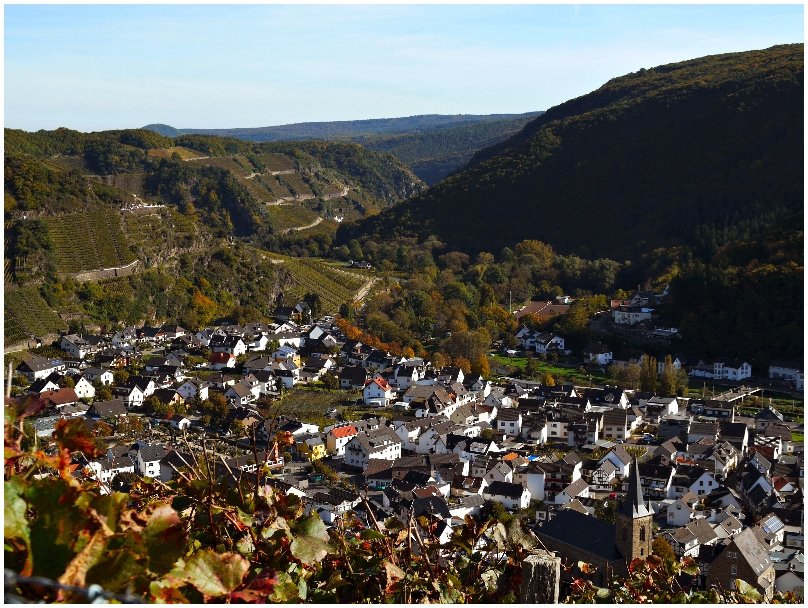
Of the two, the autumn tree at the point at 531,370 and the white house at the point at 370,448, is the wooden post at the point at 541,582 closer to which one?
the white house at the point at 370,448

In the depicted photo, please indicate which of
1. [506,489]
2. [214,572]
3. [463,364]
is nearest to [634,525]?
[506,489]

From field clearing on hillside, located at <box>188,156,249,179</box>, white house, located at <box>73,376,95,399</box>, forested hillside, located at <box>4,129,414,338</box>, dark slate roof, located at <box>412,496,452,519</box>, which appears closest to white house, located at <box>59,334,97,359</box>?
forested hillside, located at <box>4,129,414,338</box>

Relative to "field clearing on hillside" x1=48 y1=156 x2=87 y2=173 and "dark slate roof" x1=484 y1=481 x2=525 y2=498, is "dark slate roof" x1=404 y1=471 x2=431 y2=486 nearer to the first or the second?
"dark slate roof" x1=484 y1=481 x2=525 y2=498

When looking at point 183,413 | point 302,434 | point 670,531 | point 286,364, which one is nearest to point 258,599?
point 670,531

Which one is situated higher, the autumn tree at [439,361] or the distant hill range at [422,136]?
the distant hill range at [422,136]

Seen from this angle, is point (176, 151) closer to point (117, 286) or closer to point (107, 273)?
point (107, 273)

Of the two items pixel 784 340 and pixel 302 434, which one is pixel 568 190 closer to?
pixel 784 340

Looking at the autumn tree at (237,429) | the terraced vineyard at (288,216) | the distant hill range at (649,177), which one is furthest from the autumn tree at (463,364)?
the terraced vineyard at (288,216)
